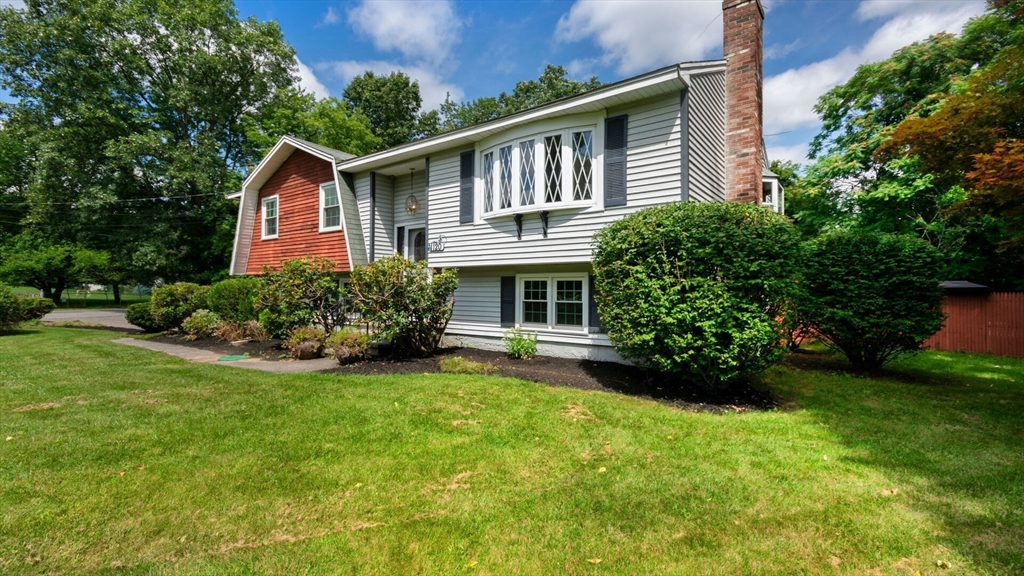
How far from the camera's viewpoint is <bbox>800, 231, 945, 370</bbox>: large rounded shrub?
779 centimetres

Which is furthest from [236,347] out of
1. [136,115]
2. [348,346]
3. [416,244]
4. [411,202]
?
[136,115]

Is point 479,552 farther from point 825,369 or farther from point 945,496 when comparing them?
point 825,369

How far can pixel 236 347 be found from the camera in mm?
11578

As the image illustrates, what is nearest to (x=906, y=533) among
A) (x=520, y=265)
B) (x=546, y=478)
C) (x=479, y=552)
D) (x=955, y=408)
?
(x=546, y=478)

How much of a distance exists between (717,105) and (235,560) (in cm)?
1108

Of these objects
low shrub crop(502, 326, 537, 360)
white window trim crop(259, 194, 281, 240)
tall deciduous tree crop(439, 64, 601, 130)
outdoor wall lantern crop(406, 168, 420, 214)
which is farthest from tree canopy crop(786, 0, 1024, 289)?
white window trim crop(259, 194, 281, 240)

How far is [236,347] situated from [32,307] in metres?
10.7

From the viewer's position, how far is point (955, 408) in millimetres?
6234

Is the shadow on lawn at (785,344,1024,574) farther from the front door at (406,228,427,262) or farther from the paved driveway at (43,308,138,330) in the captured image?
the paved driveway at (43,308,138,330)

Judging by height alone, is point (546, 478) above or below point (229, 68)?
below

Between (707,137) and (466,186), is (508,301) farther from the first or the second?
(707,137)

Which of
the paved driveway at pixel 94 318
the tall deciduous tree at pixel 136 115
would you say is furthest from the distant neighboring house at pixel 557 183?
the tall deciduous tree at pixel 136 115

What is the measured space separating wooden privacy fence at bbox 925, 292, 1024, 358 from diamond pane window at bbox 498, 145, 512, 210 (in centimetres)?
1212

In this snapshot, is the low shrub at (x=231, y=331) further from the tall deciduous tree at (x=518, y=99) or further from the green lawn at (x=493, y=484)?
the tall deciduous tree at (x=518, y=99)
